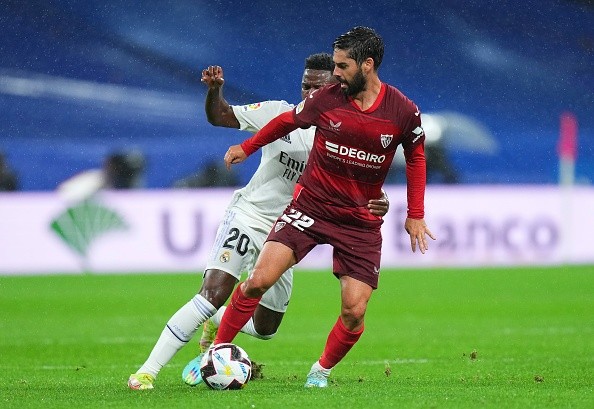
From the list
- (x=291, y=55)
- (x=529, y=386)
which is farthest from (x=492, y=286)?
(x=529, y=386)

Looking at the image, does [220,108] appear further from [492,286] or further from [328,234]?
[492,286]

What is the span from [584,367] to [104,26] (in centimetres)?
1482

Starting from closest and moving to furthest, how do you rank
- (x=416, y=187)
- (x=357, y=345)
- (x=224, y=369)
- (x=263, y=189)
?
1. (x=224, y=369)
2. (x=416, y=187)
3. (x=263, y=189)
4. (x=357, y=345)

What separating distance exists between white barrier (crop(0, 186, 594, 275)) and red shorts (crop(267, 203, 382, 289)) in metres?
9.24

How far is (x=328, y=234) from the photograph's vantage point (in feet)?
21.7

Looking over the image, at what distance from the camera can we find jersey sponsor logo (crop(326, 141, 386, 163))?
6.51 metres

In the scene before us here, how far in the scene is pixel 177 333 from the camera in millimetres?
6531

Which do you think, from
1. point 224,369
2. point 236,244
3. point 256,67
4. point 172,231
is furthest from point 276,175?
point 256,67

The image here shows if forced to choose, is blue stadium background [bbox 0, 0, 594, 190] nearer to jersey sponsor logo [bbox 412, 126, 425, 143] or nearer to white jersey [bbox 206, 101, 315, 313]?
white jersey [bbox 206, 101, 315, 313]

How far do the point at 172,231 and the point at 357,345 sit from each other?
650 centimetres

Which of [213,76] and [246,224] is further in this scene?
[246,224]

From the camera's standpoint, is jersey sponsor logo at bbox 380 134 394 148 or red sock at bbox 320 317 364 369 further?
red sock at bbox 320 317 364 369

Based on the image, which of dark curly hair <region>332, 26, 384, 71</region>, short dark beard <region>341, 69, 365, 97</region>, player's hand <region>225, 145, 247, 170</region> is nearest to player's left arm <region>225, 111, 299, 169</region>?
player's hand <region>225, 145, 247, 170</region>

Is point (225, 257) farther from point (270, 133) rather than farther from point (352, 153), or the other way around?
point (352, 153)
